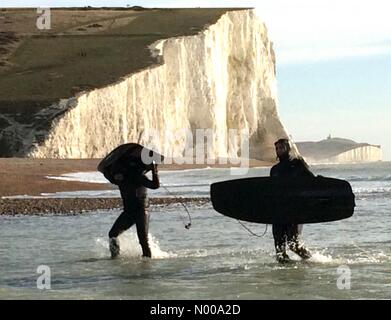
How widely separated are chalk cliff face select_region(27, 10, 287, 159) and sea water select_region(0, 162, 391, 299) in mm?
43492

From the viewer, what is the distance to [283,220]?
10.0m

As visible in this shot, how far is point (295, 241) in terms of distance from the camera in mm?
10070

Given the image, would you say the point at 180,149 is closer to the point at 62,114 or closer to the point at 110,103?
the point at 110,103

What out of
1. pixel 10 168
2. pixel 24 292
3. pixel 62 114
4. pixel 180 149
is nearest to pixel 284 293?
pixel 24 292

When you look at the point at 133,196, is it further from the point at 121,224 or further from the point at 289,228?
the point at 289,228

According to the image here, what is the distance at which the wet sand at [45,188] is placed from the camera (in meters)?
20.8

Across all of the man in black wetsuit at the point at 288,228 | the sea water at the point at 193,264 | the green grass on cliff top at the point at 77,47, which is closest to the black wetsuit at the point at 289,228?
the man in black wetsuit at the point at 288,228

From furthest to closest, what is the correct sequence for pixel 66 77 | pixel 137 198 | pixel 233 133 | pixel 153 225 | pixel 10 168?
pixel 233 133 → pixel 66 77 → pixel 10 168 → pixel 153 225 → pixel 137 198

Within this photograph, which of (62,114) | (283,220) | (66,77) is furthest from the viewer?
(66,77)

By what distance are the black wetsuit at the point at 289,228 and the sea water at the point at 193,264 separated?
0.22m

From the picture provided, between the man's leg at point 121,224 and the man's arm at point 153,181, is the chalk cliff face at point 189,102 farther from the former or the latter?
the man's arm at point 153,181

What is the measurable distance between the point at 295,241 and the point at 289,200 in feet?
1.70

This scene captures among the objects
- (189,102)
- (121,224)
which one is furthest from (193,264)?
(189,102)

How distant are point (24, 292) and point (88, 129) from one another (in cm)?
5429
